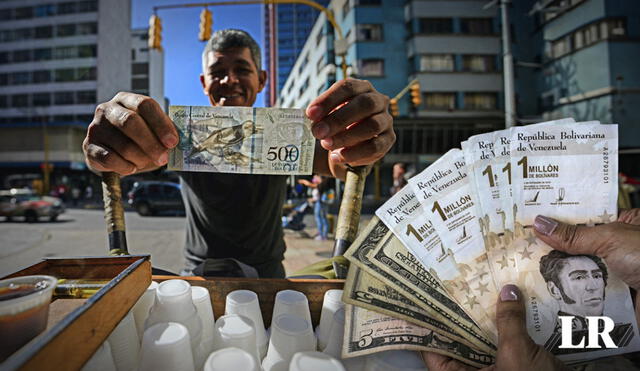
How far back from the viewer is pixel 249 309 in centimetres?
95

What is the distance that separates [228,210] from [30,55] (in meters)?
46.2

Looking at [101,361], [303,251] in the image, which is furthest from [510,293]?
[303,251]

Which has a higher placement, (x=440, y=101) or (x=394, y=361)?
(x=440, y=101)

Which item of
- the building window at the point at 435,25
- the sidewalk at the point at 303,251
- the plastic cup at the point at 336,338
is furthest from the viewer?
the building window at the point at 435,25

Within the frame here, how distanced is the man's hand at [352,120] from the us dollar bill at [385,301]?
0.50m

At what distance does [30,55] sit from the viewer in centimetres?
3322

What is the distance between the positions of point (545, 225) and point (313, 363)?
733 millimetres

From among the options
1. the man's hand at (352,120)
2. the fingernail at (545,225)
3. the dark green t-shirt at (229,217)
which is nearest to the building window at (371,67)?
the dark green t-shirt at (229,217)

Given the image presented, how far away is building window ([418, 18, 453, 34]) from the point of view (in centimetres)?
2208

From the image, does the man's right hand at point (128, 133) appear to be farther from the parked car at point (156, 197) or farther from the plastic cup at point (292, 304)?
the parked car at point (156, 197)

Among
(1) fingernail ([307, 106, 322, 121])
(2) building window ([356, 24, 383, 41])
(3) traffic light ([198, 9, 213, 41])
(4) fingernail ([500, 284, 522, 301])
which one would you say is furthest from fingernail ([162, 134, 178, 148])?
(2) building window ([356, 24, 383, 41])

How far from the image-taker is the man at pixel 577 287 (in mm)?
836

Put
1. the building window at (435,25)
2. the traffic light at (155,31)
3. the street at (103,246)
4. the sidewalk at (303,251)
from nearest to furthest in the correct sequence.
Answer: the sidewalk at (303,251), the street at (103,246), the traffic light at (155,31), the building window at (435,25)
